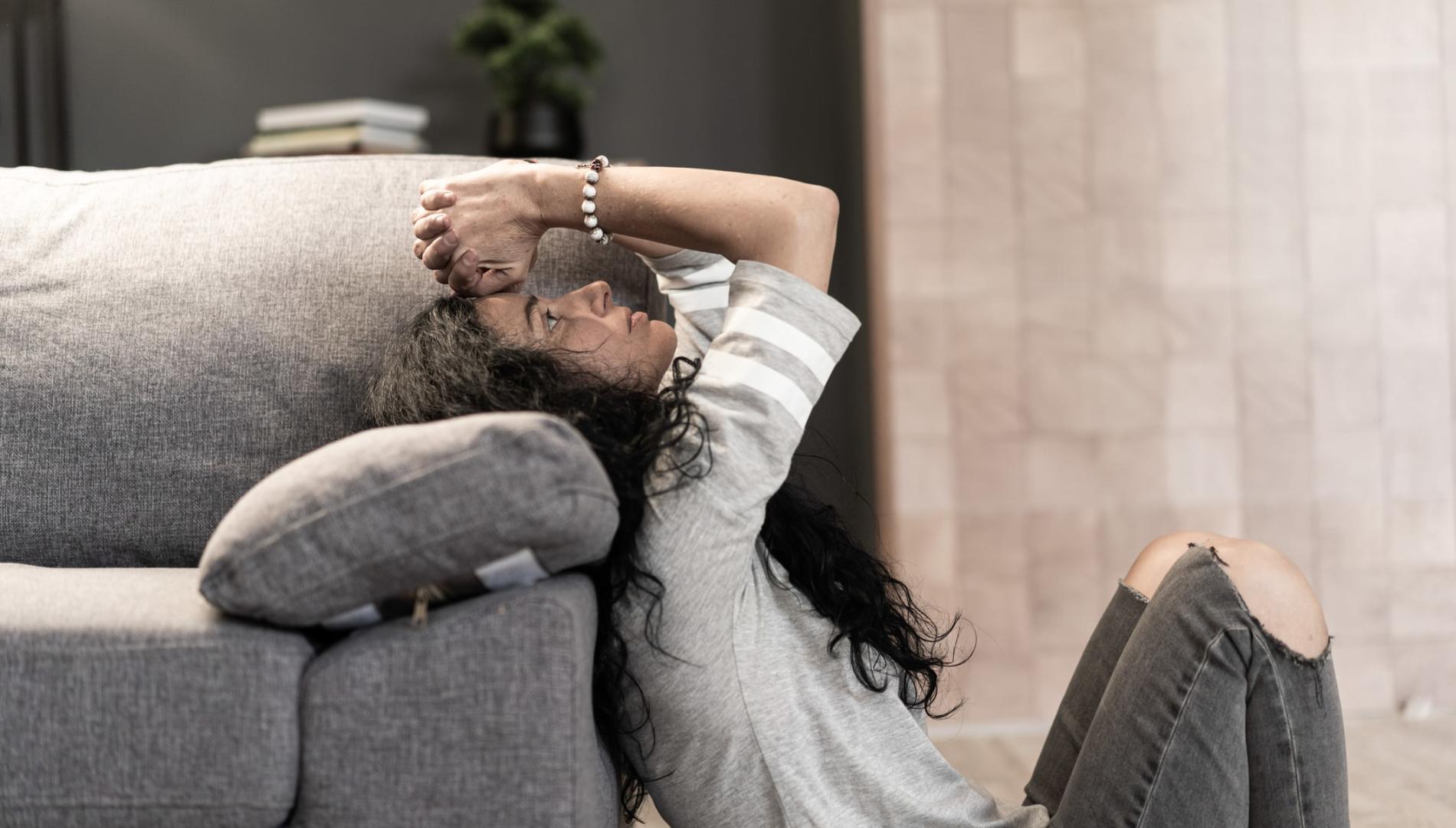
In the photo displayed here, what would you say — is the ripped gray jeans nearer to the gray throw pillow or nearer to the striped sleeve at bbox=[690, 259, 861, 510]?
the striped sleeve at bbox=[690, 259, 861, 510]

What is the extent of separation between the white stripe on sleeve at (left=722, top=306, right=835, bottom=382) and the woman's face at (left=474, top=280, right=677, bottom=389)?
159mm

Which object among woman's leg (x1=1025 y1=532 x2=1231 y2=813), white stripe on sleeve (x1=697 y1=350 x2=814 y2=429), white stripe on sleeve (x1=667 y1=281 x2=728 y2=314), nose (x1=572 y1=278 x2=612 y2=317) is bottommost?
woman's leg (x1=1025 y1=532 x2=1231 y2=813)

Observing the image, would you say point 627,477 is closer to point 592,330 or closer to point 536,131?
point 592,330

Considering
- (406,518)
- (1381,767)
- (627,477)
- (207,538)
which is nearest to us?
(406,518)

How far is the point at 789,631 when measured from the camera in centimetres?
104

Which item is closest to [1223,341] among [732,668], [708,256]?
[708,256]

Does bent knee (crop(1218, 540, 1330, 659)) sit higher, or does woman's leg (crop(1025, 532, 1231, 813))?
bent knee (crop(1218, 540, 1330, 659))

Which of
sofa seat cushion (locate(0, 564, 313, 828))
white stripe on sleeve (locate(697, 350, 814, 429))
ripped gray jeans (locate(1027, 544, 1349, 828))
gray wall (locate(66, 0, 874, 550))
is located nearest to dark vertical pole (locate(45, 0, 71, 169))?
gray wall (locate(66, 0, 874, 550))

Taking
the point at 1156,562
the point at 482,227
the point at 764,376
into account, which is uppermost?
the point at 482,227

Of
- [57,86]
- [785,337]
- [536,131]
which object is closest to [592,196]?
[785,337]

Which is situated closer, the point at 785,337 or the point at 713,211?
the point at 785,337

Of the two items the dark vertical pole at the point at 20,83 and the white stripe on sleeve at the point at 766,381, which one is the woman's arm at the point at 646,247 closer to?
the white stripe on sleeve at the point at 766,381

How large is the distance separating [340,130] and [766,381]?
6.35ft

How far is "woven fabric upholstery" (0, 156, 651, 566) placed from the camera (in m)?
1.36
